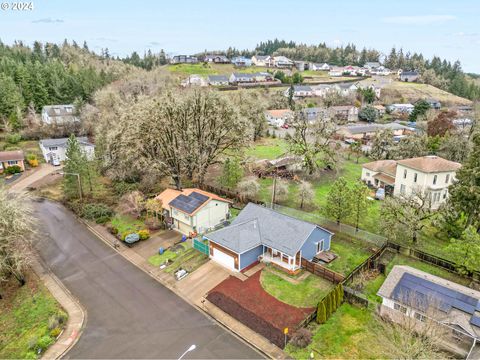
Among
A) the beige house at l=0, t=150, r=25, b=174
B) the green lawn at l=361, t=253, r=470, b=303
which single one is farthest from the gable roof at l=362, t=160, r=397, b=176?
the beige house at l=0, t=150, r=25, b=174

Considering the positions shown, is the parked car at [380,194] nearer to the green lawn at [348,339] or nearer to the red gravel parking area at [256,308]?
the green lawn at [348,339]

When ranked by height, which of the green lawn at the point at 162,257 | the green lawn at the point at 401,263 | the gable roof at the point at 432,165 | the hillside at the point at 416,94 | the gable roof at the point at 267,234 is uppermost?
the hillside at the point at 416,94

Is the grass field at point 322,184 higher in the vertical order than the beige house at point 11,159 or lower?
lower

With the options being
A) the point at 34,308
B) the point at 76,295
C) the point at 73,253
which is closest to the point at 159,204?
the point at 73,253

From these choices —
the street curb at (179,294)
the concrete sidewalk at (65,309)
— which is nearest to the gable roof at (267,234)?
the street curb at (179,294)

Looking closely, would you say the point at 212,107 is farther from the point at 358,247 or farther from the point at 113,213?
the point at 358,247

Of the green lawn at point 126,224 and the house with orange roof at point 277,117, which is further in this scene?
the house with orange roof at point 277,117

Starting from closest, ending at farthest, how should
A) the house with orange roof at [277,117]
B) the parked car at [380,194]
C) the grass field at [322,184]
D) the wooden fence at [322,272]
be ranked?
the wooden fence at [322,272]
the grass field at [322,184]
the parked car at [380,194]
the house with orange roof at [277,117]

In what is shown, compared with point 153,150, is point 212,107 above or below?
above
